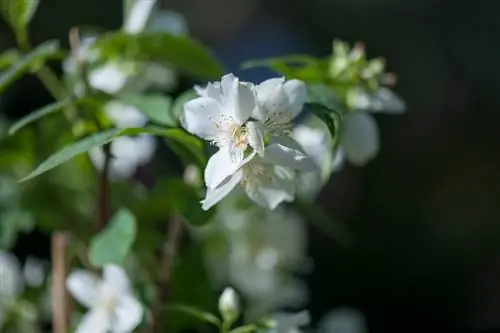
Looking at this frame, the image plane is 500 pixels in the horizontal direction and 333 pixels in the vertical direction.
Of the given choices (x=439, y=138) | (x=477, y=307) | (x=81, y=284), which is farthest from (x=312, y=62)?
(x=439, y=138)

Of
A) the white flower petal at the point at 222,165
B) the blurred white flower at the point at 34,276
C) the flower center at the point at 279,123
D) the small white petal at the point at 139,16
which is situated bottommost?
the blurred white flower at the point at 34,276

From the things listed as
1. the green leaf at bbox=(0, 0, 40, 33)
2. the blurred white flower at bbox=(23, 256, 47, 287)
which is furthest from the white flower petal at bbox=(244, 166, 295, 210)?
the blurred white flower at bbox=(23, 256, 47, 287)

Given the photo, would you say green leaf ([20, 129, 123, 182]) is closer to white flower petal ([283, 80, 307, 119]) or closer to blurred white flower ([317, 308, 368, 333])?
white flower petal ([283, 80, 307, 119])

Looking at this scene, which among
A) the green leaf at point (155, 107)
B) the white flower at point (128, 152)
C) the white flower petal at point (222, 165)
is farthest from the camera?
the white flower at point (128, 152)

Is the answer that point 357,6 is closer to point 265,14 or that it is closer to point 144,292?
point 265,14

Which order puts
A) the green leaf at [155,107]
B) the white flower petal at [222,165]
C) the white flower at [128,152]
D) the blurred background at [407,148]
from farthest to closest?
the blurred background at [407,148], the white flower at [128,152], the green leaf at [155,107], the white flower petal at [222,165]

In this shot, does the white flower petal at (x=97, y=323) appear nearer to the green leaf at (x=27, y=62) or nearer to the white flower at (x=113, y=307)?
the white flower at (x=113, y=307)

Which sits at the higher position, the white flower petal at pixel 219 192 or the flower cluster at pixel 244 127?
the flower cluster at pixel 244 127

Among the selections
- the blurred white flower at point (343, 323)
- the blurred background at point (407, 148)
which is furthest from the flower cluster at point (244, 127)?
the blurred background at point (407, 148)
